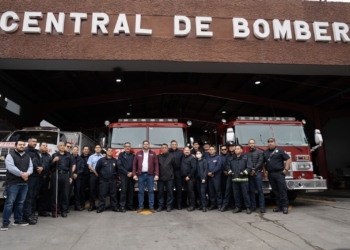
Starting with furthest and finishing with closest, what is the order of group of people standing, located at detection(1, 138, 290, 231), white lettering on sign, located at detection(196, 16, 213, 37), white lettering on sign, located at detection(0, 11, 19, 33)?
white lettering on sign, located at detection(196, 16, 213, 37), white lettering on sign, located at detection(0, 11, 19, 33), group of people standing, located at detection(1, 138, 290, 231)

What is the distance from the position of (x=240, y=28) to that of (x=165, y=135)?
14.4 feet

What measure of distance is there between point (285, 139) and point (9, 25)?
9160 millimetres

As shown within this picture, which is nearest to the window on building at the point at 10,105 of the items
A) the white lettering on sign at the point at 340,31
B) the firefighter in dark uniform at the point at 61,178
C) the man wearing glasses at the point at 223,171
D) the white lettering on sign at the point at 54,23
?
the white lettering on sign at the point at 54,23

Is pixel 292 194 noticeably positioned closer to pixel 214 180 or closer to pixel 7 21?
pixel 214 180

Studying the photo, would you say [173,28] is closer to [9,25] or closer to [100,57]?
[100,57]

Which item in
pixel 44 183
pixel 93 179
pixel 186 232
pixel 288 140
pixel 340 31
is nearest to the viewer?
pixel 186 232

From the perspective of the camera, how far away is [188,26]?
9.15 meters

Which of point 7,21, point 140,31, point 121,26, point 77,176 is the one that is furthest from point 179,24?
point 77,176

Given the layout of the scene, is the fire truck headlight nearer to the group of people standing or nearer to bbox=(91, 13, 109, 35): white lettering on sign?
the group of people standing

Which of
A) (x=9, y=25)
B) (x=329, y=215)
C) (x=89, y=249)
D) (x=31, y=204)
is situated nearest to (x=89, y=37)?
(x=9, y=25)

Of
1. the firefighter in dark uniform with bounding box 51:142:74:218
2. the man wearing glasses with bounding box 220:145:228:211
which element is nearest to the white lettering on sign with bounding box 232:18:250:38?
the man wearing glasses with bounding box 220:145:228:211

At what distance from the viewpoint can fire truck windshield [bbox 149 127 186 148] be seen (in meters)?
8.41

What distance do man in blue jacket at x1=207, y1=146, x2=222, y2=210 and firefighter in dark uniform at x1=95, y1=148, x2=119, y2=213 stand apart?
99.7 inches

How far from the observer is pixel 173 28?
913 centimetres
